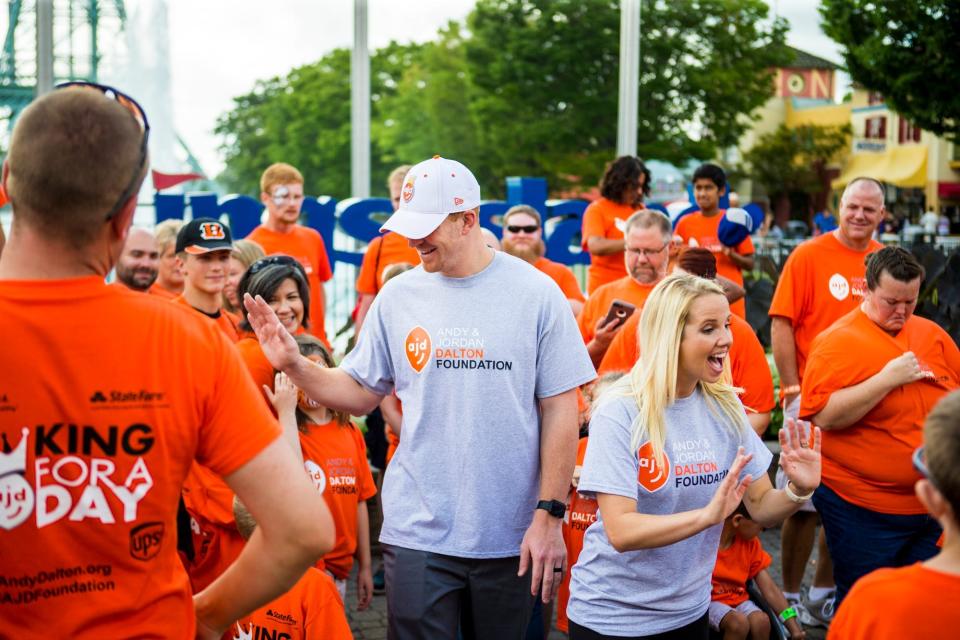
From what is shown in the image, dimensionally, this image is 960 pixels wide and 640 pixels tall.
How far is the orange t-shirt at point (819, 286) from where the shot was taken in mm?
6168

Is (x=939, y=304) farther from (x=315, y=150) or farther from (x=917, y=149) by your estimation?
(x=315, y=150)

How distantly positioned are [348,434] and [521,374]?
51.2 inches

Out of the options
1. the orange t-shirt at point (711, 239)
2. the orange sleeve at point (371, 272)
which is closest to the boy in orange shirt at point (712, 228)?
the orange t-shirt at point (711, 239)

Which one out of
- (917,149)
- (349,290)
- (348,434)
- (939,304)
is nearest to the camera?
(348,434)

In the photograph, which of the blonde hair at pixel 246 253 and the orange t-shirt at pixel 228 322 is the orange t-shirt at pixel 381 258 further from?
the orange t-shirt at pixel 228 322

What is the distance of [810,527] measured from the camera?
20.2ft

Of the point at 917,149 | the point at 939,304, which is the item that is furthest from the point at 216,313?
the point at 917,149

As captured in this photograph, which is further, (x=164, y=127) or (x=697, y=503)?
(x=164, y=127)

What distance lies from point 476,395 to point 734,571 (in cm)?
169

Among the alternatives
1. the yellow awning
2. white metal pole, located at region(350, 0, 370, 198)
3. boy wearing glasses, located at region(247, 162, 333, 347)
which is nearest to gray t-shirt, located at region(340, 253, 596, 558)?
boy wearing glasses, located at region(247, 162, 333, 347)

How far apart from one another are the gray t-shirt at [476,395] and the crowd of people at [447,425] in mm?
10

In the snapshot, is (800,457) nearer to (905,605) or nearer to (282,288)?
(905,605)

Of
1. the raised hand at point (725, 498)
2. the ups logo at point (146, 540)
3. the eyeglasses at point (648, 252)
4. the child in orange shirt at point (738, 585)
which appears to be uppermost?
the eyeglasses at point (648, 252)

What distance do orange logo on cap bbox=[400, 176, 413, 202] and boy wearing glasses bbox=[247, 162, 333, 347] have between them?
368 cm
